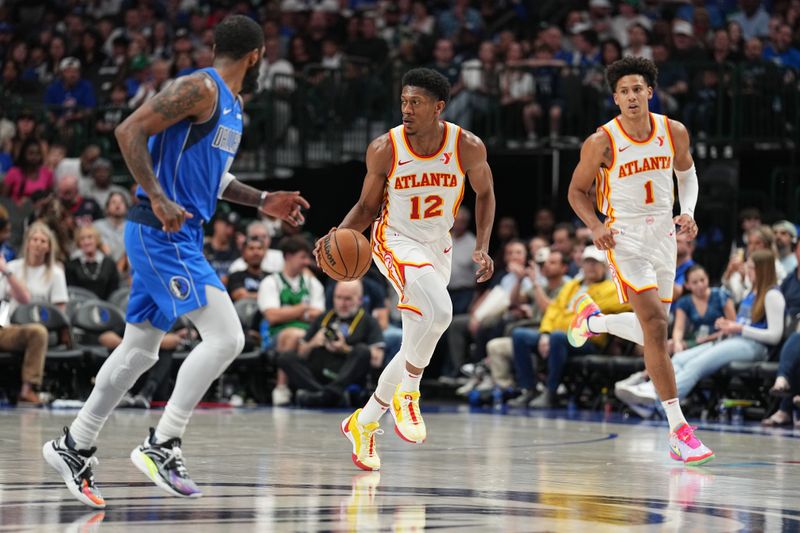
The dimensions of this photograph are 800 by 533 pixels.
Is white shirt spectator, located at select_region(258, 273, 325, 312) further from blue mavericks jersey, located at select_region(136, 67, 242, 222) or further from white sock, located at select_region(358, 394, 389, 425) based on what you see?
blue mavericks jersey, located at select_region(136, 67, 242, 222)

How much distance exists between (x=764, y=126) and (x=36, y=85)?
33.9 feet

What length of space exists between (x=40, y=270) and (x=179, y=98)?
7.36 meters

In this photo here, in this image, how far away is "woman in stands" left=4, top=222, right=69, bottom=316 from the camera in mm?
12414

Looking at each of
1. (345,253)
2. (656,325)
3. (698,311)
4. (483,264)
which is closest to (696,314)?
(698,311)

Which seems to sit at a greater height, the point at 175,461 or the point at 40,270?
the point at 40,270

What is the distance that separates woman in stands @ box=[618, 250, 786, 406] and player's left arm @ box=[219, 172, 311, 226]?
19.0 ft

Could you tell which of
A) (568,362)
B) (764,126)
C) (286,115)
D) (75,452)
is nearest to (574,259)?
(568,362)

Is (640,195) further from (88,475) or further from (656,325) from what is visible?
(88,475)

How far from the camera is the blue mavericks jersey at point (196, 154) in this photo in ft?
18.9

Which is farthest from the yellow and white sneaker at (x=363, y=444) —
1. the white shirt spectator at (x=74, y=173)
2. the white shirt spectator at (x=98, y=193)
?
the white shirt spectator at (x=74, y=173)

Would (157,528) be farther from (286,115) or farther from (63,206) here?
(286,115)

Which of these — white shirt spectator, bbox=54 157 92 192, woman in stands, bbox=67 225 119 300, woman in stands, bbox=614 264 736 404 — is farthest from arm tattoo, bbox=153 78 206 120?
white shirt spectator, bbox=54 157 92 192

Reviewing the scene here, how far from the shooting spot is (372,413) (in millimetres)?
7336

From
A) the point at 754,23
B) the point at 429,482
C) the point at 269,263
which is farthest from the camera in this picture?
the point at 754,23
